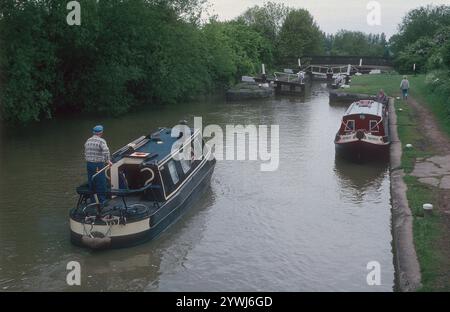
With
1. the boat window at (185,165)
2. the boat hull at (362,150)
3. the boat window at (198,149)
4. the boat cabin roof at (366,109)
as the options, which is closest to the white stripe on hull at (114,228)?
the boat window at (185,165)

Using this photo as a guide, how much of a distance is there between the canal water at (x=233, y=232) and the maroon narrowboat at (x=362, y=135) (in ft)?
2.06

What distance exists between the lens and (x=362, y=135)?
18.7m

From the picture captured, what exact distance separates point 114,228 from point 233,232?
9.72 ft

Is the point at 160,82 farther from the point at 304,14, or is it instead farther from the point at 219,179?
the point at 304,14

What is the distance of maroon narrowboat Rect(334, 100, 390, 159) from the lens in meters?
18.8

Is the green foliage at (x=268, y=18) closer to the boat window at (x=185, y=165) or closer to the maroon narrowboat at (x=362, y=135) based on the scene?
the maroon narrowboat at (x=362, y=135)

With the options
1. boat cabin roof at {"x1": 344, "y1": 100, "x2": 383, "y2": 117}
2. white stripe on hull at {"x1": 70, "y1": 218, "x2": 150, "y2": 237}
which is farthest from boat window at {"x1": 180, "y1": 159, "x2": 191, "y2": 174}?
boat cabin roof at {"x1": 344, "y1": 100, "x2": 383, "y2": 117}

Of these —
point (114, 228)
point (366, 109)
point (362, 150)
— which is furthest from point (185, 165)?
point (366, 109)

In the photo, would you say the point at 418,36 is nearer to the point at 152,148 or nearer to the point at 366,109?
the point at 366,109

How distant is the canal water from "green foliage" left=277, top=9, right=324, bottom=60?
47926 mm

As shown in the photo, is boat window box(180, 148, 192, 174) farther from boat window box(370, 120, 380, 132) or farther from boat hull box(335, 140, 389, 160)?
boat window box(370, 120, 380, 132)

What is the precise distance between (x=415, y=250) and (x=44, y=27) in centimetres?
2190

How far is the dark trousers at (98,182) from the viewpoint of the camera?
11.6 m

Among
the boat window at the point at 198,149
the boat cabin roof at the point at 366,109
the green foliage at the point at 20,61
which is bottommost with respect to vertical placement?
the boat window at the point at 198,149
